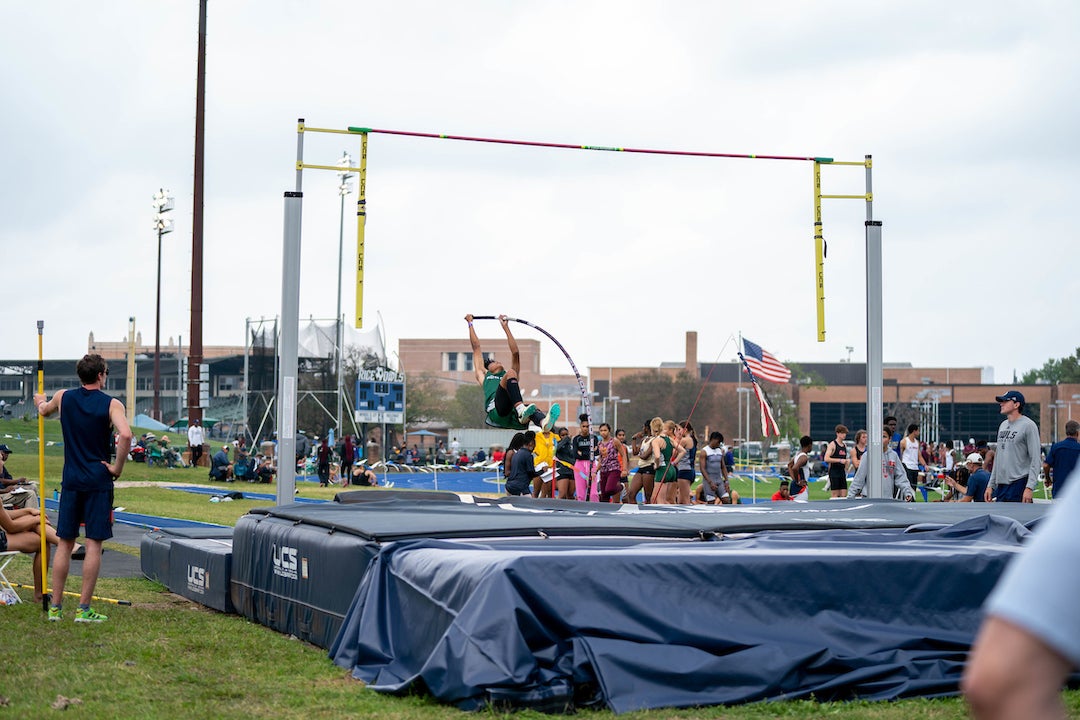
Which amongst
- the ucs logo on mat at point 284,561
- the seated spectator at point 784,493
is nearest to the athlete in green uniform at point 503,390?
the ucs logo on mat at point 284,561

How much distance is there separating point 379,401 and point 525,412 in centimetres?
1831

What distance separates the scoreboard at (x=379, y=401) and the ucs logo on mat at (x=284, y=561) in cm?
2135

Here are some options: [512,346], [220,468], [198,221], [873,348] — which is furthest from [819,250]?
[198,221]

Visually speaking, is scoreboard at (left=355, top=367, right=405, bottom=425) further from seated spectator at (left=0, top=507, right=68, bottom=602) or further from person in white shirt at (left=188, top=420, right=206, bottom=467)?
seated spectator at (left=0, top=507, right=68, bottom=602)

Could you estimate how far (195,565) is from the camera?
868 cm

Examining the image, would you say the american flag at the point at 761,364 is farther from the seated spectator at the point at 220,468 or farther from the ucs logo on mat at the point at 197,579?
the seated spectator at the point at 220,468

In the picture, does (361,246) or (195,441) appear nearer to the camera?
(361,246)

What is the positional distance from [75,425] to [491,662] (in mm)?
3526

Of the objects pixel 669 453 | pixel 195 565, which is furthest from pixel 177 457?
pixel 195 565

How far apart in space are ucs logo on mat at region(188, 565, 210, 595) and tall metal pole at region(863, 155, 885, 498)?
7.21 m

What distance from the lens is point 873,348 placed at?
42.6ft

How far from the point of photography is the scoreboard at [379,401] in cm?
2920

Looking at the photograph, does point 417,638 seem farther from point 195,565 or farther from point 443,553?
point 195,565

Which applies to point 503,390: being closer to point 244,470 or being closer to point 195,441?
point 244,470
